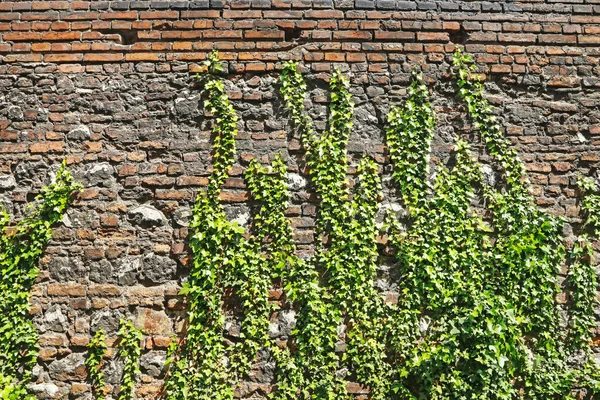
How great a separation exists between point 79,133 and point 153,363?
1719 mm

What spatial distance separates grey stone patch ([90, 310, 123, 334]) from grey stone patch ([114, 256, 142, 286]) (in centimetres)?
22

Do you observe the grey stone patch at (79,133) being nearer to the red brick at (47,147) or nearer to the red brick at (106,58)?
the red brick at (47,147)

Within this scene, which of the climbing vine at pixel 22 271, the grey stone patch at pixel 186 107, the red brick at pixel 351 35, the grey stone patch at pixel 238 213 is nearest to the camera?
the climbing vine at pixel 22 271

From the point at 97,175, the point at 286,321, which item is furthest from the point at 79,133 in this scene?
the point at 286,321

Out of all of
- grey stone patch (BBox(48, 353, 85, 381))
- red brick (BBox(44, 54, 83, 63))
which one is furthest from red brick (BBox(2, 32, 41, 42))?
grey stone patch (BBox(48, 353, 85, 381))

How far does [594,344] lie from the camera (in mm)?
3662

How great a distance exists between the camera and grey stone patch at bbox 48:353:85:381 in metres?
3.47

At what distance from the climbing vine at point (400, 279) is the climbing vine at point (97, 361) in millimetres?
461

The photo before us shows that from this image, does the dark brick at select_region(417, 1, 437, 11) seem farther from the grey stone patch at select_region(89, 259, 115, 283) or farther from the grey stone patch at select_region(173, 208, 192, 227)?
the grey stone patch at select_region(89, 259, 115, 283)

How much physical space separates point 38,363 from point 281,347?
5.37 ft

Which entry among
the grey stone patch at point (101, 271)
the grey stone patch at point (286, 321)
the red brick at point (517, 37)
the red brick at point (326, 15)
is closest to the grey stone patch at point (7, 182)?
the grey stone patch at point (101, 271)

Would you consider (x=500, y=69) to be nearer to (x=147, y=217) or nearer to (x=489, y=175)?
(x=489, y=175)

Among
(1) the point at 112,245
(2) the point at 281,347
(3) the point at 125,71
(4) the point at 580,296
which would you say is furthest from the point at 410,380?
(3) the point at 125,71

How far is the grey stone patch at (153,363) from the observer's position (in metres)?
3.49
